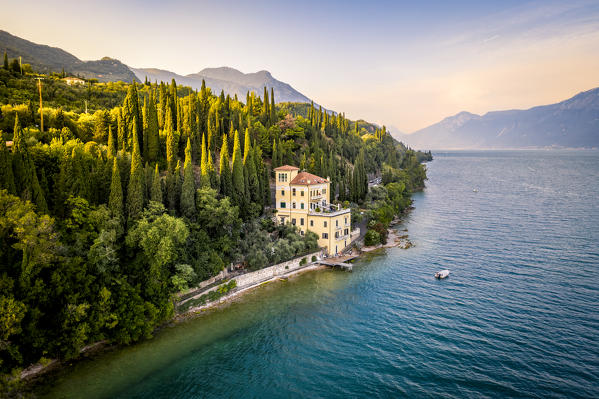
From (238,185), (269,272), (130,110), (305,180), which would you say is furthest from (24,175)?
(305,180)

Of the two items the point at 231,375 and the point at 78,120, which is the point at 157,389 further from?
the point at 78,120

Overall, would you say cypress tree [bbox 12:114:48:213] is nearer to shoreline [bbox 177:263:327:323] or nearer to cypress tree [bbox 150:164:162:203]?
cypress tree [bbox 150:164:162:203]

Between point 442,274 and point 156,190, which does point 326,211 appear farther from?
point 156,190

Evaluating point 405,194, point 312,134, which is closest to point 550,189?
point 405,194

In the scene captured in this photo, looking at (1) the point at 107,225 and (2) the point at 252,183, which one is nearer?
(1) the point at 107,225

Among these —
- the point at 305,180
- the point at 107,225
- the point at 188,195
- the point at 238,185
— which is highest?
the point at 305,180

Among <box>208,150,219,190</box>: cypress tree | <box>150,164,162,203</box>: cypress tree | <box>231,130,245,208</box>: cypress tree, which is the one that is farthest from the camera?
<box>231,130,245,208</box>: cypress tree

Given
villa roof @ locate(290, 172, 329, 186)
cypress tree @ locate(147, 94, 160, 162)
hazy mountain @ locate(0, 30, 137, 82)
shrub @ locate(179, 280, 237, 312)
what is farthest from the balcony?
hazy mountain @ locate(0, 30, 137, 82)
